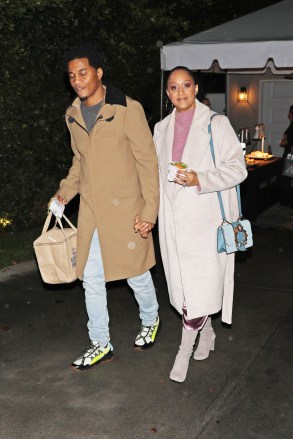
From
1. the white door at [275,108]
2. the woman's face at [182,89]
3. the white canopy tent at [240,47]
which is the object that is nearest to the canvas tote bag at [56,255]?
the woman's face at [182,89]

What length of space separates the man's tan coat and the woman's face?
0.89 ft

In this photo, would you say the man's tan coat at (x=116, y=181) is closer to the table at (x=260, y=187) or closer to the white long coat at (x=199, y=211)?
the white long coat at (x=199, y=211)

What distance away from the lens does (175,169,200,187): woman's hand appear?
3.96 metres

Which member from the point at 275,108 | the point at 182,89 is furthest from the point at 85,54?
the point at 275,108

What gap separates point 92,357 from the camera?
4668 millimetres

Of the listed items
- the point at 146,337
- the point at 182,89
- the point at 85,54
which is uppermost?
the point at 85,54

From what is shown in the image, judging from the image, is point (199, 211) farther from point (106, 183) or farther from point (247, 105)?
point (247, 105)

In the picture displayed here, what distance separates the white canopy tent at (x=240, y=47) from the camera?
25.5 ft

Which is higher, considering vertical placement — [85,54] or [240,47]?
[85,54]

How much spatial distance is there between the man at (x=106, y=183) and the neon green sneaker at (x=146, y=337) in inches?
17.0

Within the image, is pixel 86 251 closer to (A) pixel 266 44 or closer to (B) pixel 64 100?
(A) pixel 266 44

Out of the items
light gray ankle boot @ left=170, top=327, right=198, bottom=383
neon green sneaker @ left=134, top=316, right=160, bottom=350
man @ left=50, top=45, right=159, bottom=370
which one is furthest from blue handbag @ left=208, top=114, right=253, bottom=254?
neon green sneaker @ left=134, top=316, right=160, bottom=350

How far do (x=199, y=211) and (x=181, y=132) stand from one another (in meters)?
0.53

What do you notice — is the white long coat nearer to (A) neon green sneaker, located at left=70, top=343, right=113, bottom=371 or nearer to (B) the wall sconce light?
(A) neon green sneaker, located at left=70, top=343, right=113, bottom=371
